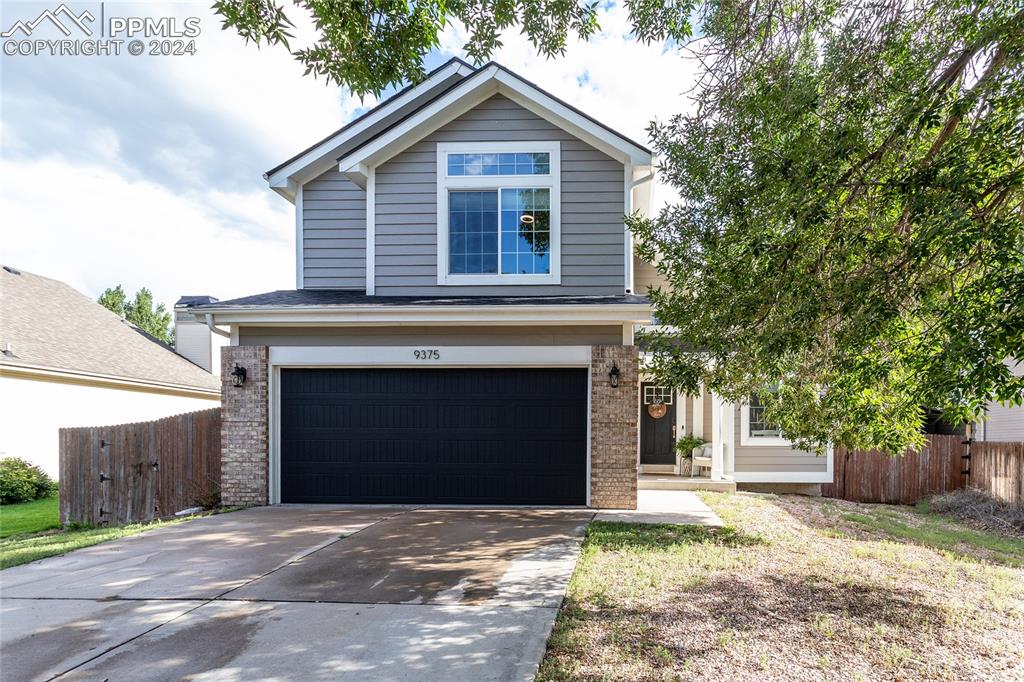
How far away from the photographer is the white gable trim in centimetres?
951

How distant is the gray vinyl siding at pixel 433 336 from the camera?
363 inches

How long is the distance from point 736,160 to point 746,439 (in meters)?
7.73

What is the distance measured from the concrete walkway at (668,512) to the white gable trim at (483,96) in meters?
5.63

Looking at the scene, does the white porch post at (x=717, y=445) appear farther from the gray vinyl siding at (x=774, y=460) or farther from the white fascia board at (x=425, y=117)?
the white fascia board at (x=425, y=117)

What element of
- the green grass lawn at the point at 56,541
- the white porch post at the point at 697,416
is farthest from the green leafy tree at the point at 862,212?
the green grass lawn at the point at 56,541

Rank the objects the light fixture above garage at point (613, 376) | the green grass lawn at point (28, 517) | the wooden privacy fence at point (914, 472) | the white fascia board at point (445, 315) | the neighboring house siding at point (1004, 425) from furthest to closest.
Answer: the neighboring house siding at point (1004, 425)
the wooden privacy fence at point (914, 472)
the green grass lawn at point (28, 517)
the light fixture above garage at point (613, 376)
the white fascia board at point (445, 315)

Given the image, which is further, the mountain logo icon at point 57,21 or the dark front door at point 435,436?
the dark front door at point 435,436

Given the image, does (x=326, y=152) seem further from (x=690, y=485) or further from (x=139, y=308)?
(x=139, y=308)

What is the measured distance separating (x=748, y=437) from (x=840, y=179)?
8.24 m

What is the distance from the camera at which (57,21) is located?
7125mm

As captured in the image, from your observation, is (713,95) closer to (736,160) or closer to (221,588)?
(736,160)

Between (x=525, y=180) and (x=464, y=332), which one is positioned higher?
(x=525, y=180)

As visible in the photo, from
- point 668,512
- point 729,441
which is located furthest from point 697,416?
point 668,512

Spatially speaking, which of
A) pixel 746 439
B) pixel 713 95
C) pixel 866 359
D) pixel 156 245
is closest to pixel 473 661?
pixel 866 359
